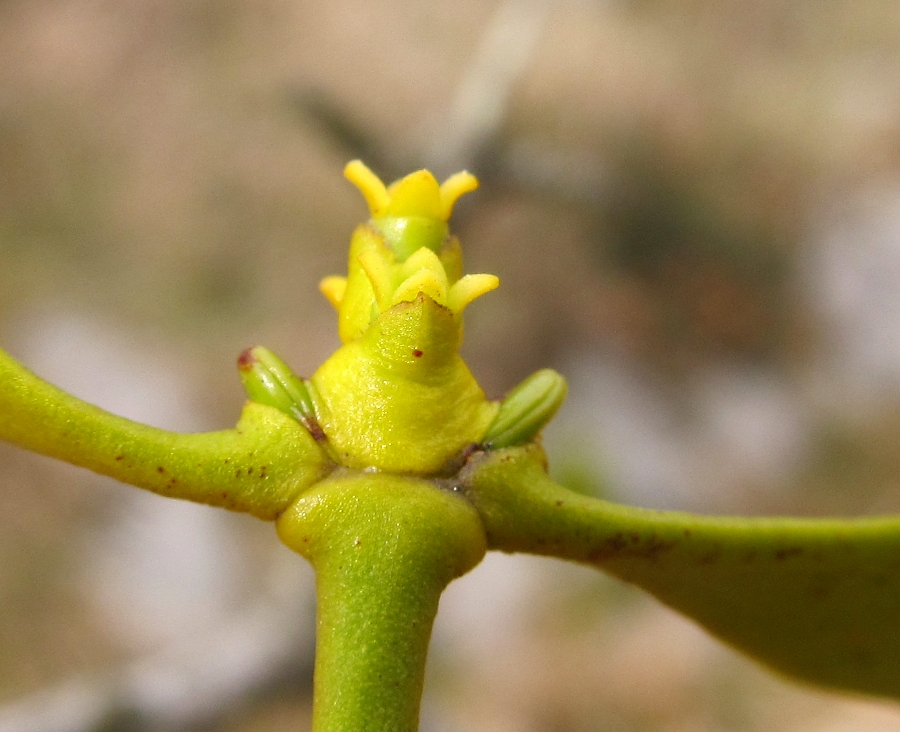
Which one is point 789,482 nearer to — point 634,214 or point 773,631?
point 634,214

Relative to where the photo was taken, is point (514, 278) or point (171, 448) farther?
point (514, 278)

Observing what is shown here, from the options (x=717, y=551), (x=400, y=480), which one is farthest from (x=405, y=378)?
(x=717, y=551)

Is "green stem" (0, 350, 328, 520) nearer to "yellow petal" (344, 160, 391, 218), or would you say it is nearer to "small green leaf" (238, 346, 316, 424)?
"small green leaf" (238, 346, 316, 424)

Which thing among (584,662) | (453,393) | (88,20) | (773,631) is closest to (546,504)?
(453,393)

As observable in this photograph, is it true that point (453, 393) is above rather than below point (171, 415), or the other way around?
below

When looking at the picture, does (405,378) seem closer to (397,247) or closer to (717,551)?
(397,247)

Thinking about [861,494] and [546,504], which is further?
[861,494]

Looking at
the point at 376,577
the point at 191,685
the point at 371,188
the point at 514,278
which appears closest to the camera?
the point at 376,577
